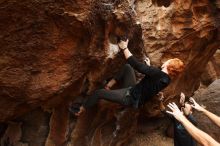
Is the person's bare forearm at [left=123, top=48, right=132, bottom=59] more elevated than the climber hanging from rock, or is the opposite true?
the person's bare forearm at [left=123, top=48, right=132, bottom=59]

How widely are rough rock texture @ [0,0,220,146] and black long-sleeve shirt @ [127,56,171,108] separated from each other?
547mm

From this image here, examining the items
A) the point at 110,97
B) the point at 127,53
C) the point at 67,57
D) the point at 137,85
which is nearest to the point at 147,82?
the point at 137,85

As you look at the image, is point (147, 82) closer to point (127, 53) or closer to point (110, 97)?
point (127, 53)

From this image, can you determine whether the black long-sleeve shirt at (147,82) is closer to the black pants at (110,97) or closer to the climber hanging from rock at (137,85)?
the climber hanging from rock at (137,85)

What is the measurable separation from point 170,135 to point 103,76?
4141mm

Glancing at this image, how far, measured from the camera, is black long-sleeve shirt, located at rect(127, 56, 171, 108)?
205 inches

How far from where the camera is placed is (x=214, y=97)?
10.4m

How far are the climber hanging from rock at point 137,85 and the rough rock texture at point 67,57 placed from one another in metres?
0.23

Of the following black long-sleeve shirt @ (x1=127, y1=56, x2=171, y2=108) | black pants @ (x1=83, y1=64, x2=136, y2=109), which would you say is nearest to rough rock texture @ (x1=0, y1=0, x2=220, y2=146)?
black pants @ (x1=83, y1=64, x2=136, y2=109)

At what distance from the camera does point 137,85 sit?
5516mm

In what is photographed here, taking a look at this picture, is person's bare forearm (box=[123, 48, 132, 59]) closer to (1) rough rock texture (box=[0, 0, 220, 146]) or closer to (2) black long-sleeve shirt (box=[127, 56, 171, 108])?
(2) black long-sleeve shirt (box=[127, 56, 171, 108])

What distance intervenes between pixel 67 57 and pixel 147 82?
4.04 feet

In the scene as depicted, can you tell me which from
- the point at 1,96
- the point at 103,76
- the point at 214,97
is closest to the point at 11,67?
the point at 1,96

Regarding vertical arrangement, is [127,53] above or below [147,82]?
above
